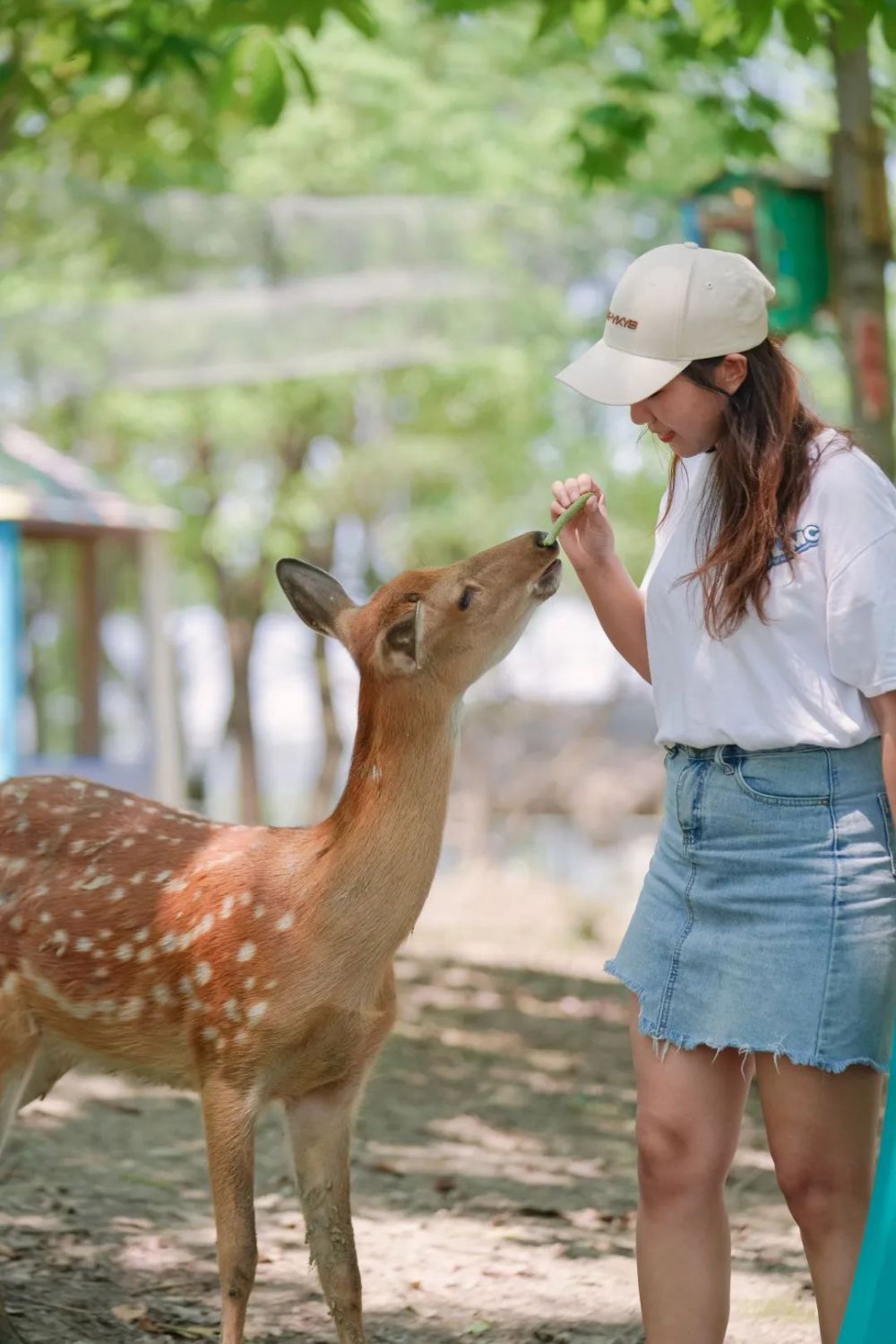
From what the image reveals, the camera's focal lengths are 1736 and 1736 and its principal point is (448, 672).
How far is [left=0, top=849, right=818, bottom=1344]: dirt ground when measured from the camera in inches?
159

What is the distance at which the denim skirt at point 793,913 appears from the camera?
2809mm

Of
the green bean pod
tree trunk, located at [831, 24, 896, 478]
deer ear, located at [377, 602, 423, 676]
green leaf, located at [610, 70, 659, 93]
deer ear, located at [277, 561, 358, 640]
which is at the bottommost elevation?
deer ear, located at [377, 602, 423, 676]

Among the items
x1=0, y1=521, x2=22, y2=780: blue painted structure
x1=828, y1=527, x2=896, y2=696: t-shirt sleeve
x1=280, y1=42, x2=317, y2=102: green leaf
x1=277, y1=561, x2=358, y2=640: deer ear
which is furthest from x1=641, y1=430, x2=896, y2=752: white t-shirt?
x1=0, y1=521, x2=22, y2=780: blue painted structure

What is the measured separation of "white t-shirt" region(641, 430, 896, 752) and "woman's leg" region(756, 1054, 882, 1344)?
56cm

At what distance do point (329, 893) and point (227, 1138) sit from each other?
51 cm

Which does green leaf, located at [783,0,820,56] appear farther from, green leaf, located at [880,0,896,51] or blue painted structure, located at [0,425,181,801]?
blue painted structure, located at [0,425,181,801]

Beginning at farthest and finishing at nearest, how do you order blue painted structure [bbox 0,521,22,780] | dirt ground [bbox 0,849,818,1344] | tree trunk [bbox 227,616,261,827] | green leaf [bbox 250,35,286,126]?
tree trunk [bbox 227,616,261,827], blue painted structure [bbox 0,521,22,780], green leaf [bbox 250,35,286,126], dirt ground [bbox 0,849,818,1344]

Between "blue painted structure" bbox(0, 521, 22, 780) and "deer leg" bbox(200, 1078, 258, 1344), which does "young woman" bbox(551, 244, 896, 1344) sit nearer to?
"deer leg" bbox(200, 1078, 258, 1344)

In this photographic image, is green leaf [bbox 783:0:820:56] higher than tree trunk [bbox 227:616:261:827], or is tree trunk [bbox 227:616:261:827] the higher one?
green leaf [bbox 783:0:820:56]

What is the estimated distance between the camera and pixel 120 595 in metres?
16.1

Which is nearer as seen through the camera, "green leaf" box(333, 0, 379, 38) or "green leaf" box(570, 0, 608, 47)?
"green leaf" box(333, 0, 379, 38)

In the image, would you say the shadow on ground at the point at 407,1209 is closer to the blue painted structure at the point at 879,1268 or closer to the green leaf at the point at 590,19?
the blue painted structure at the point at 879,1268

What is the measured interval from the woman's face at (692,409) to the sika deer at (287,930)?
0.50 m

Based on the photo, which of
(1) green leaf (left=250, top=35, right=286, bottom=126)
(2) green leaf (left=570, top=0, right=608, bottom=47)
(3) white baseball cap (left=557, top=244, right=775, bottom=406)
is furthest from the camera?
(2) green leaf (left=570, top=0, right=608, bottom=47)
